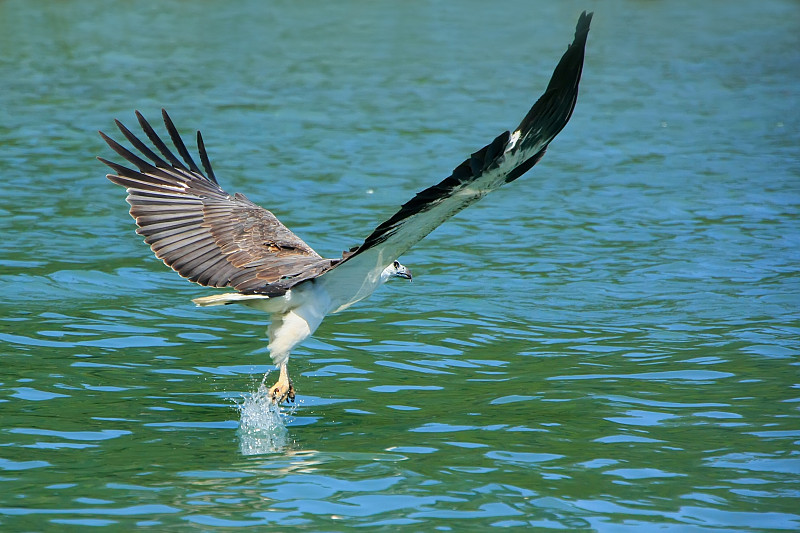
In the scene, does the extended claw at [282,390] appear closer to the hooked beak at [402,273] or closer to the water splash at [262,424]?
the water splash at [262,424]

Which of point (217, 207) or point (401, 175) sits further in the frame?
point (401, 175)

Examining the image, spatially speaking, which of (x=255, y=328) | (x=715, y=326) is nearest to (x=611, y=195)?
(x=715, y=326)

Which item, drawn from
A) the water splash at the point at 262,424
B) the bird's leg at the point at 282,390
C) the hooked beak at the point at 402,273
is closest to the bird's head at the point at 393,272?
the hooked beak at the point at 402,273

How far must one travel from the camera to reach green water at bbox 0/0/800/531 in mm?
5770

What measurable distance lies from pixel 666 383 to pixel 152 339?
384 cm

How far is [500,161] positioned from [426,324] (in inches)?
150

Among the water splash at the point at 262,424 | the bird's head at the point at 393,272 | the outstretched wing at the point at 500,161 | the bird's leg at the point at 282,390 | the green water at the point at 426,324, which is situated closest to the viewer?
the outstretched wing at the point at 500,161

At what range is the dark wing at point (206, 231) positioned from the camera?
22.7 feet

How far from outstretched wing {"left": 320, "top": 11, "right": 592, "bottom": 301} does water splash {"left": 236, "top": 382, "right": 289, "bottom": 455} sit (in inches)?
48.3

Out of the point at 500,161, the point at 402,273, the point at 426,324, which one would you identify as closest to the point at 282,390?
the point at 402,273

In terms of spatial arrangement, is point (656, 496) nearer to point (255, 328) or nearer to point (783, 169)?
point (255, 328)

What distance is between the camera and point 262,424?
22.4 ft

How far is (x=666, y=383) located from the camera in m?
7.62

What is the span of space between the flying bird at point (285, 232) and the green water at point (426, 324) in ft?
2.27
